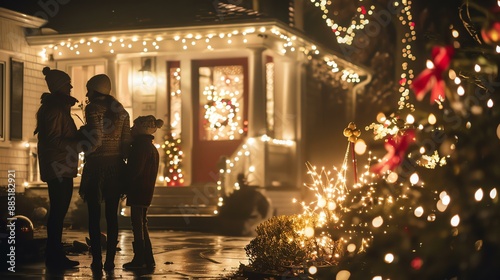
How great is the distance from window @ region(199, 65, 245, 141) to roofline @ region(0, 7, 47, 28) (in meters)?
3.79

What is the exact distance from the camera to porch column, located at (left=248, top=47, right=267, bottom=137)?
1925 centimetres

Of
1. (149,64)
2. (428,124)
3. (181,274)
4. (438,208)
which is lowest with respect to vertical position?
(181,274)

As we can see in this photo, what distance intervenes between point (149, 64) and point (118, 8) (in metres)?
1.94

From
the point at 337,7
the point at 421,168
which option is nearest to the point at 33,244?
the point at 421,168

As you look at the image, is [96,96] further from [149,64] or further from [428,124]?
[149,64]

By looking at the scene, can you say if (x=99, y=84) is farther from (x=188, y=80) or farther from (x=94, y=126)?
(x=188, y=80)

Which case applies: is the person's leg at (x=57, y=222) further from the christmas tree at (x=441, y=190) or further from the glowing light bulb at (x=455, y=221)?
the glowing light bulb at (x=455, y=221)

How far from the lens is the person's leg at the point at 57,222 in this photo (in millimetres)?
9891

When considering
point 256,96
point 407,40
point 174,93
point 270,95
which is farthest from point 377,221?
point 407,40

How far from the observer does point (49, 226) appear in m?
9.90

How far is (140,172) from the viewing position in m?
10.1

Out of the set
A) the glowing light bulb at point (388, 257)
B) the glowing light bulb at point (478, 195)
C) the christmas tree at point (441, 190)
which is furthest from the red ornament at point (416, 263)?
the glowing light bulb at point (478, 195)

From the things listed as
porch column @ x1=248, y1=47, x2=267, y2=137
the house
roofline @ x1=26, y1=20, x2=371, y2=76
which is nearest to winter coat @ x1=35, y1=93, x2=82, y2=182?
the house

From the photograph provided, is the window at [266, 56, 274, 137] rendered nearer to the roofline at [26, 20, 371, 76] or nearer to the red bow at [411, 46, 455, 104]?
the roofline at [26, 20, 371, 76]
